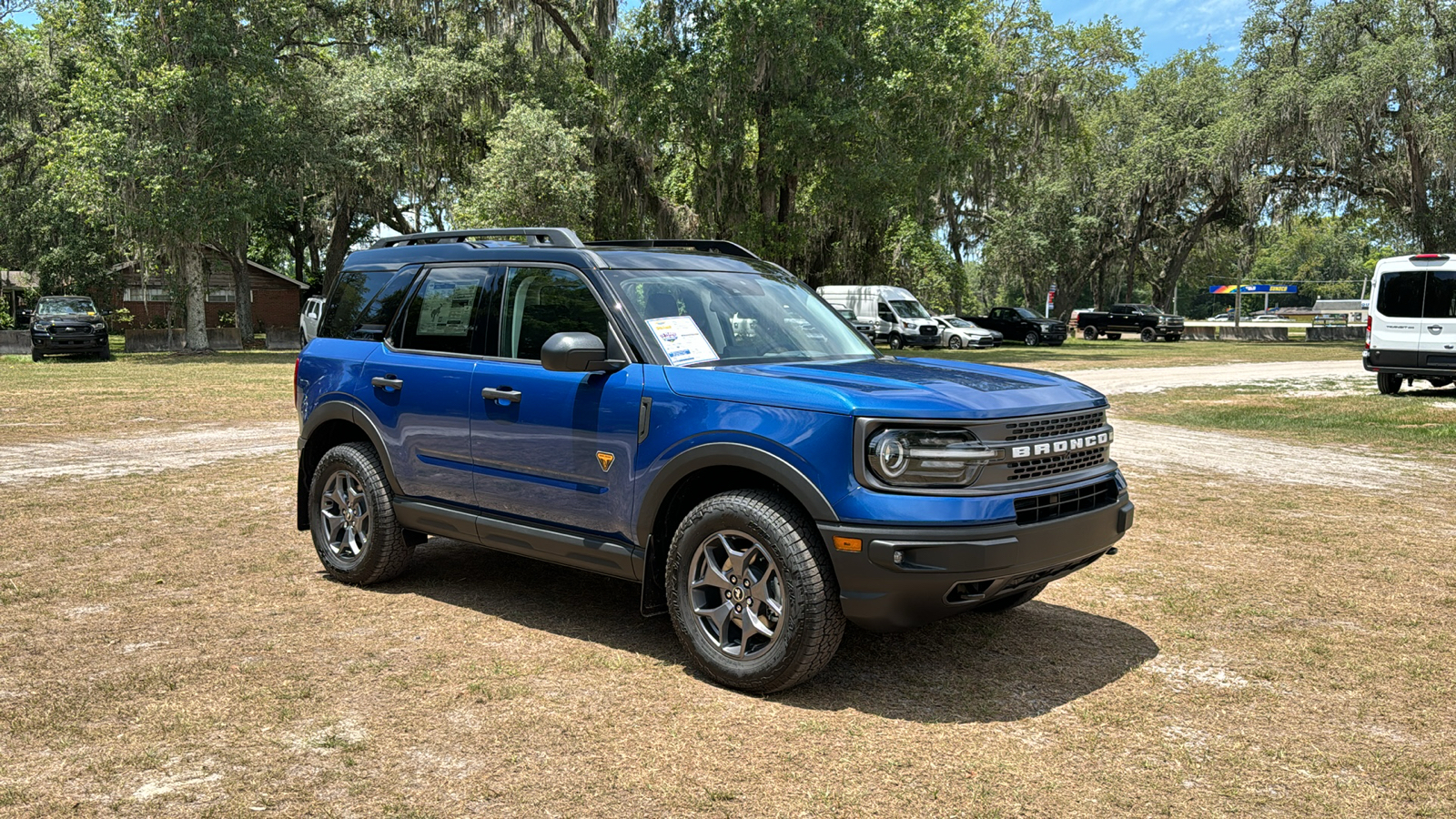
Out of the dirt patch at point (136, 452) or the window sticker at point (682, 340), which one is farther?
the dirt patch at point (136, 452)

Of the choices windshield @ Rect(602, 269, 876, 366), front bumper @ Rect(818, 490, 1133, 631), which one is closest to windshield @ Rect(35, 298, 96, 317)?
windshield @ Rect(602, 269, 876, 366)

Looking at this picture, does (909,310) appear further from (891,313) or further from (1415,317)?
(1415,317)

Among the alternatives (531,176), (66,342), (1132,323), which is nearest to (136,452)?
(66,342)


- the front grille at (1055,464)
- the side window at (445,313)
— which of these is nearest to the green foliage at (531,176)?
the side window at (445,313)

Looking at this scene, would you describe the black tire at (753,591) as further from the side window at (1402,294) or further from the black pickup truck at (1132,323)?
the black pickup truck at (1132,323)

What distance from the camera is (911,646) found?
17.3ft

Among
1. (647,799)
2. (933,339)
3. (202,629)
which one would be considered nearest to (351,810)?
(647,799)

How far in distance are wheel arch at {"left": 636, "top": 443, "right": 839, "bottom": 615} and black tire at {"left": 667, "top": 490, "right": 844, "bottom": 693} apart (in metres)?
0.11

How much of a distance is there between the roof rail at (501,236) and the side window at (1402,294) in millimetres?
17008

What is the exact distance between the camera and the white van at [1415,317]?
714 inches

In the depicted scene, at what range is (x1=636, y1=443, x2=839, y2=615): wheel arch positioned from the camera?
436 centimetres

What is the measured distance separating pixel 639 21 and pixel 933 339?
1596 cm

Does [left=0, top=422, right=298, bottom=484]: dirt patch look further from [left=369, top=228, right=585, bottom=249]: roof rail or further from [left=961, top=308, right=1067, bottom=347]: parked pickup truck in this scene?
[left=961, top=308, right=1067, bottom=347]: parked pickup truck

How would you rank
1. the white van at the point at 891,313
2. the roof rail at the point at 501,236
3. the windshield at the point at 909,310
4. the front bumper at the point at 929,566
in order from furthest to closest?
the windshield at the point at 909,310 → the white van at the point at 891,313 → the roof rail at the point at 501,236 → the front bumper at the point at 929,566
